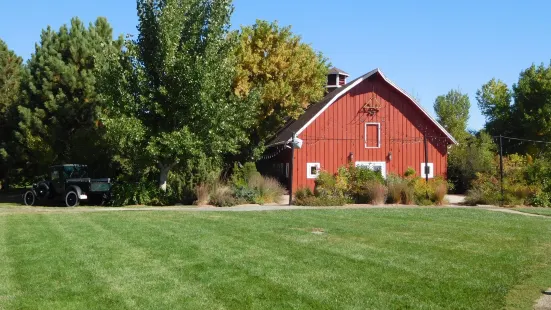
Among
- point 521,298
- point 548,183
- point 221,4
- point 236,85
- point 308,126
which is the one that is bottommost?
point 521,298

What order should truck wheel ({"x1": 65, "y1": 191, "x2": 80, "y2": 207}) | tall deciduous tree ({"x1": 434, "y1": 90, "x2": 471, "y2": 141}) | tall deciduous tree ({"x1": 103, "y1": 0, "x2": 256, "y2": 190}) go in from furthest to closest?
tall deciduous tree ({"x1": 434, "y1": 90, "x2": 471, "y2": 141}), truck wheel ({"x1": 65, "y1": 191, "x2": 80, "y2": 207}), tall deciduous tree ({"x1": 103, "y1": 0, "x2": 256, "y2": 190})

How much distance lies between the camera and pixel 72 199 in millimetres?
23500

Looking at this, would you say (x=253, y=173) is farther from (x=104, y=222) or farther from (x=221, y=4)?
(x=104, y=222)

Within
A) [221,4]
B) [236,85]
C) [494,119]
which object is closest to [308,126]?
[236,85]

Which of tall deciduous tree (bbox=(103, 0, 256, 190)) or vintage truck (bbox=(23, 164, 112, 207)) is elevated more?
tall deciduous tree (bbox=(103, 0, 256, 190))

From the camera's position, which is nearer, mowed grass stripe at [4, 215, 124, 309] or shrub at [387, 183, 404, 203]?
mowed grass stripe at [4, 215, 124, 309]

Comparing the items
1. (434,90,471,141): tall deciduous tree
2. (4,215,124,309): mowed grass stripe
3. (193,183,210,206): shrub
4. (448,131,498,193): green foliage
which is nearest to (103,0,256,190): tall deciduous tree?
(193,183,210,206): shrub

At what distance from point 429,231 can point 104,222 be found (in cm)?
866

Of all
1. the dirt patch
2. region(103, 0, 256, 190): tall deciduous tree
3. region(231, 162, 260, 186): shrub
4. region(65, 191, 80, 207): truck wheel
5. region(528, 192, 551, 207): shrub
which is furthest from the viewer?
region(231, 162, 260, 186): shrub

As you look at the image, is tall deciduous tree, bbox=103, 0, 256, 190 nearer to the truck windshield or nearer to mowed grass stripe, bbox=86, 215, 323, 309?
the truck windshield

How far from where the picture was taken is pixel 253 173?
1062 inches

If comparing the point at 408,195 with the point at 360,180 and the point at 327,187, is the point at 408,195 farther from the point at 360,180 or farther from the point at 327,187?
the point at 327,187

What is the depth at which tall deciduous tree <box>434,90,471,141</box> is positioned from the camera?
55219mm

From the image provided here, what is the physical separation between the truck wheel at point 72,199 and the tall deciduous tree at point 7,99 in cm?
868
